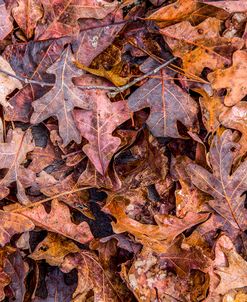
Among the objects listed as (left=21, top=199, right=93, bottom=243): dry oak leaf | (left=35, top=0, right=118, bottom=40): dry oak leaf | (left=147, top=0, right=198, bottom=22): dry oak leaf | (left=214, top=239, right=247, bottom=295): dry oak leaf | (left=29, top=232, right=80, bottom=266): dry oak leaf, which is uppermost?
(left=35, top=0, right=118, bottom=40): dry oak leaf

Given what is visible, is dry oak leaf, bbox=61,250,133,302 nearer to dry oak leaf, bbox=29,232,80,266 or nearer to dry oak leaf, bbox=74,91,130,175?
dry oak leaf, bbox=29,232,80,266

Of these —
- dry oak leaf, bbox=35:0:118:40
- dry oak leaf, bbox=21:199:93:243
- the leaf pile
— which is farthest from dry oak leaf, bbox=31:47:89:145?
dry oak leaf, bbox=21:199:93:243

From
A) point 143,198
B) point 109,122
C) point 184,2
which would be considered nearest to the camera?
point 184,2

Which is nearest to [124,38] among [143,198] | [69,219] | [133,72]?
[133,72]

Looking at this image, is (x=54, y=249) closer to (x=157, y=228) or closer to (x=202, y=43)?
(x=157, y=228)

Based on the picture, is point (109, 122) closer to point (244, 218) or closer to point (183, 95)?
point (183, 95)

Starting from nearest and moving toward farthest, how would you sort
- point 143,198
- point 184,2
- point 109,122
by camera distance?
1. point 184,2
2. point 109,122
3. point 143,198
